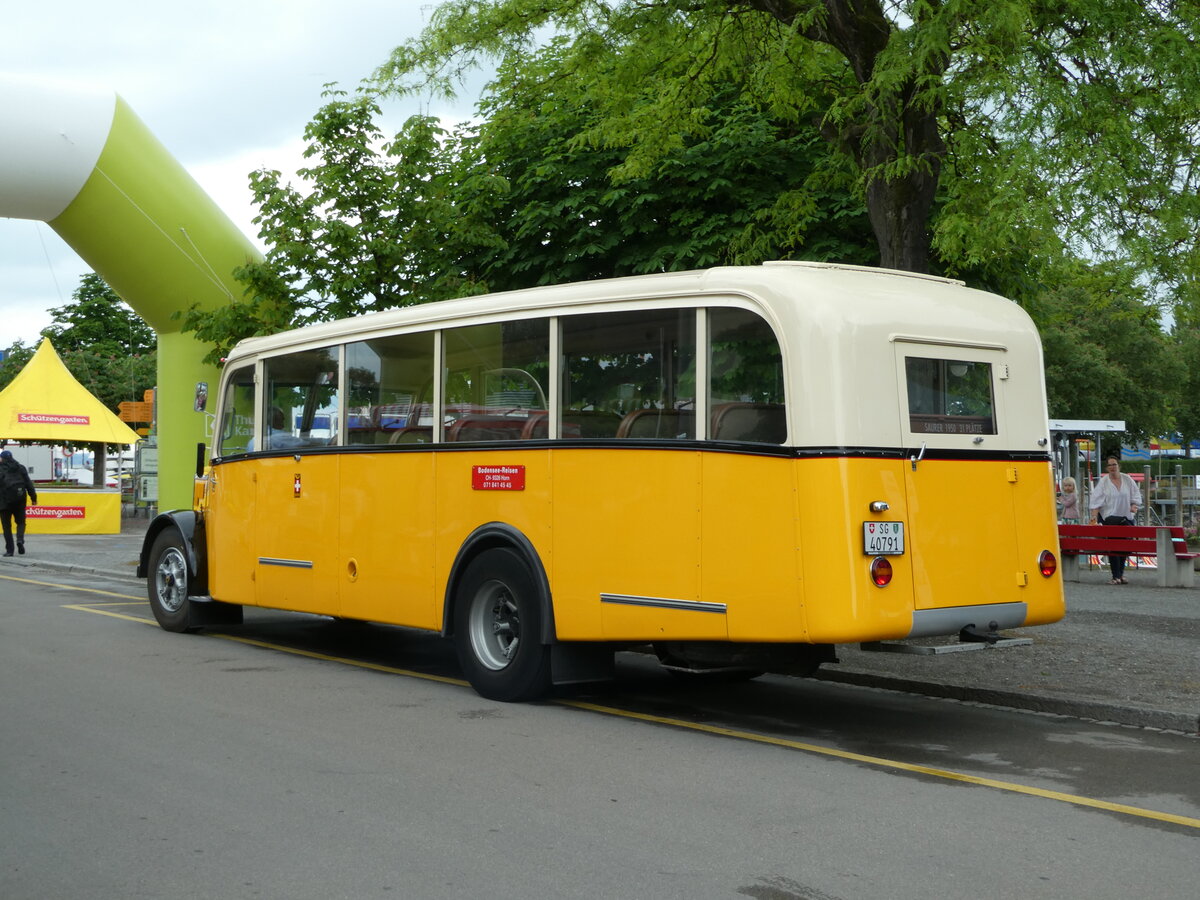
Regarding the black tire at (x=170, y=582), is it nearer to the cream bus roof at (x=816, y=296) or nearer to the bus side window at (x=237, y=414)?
the bus side window at (x=237, y=414)

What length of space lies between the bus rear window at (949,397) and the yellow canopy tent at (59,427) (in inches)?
1071

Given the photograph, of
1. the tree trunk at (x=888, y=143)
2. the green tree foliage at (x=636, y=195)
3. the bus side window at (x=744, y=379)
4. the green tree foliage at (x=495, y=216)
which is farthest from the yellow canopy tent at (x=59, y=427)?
the bus side window at (x=744, y=379)

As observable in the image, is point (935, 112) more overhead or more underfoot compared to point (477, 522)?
more overhead

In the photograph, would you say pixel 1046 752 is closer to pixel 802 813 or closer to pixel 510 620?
pixel 802 813

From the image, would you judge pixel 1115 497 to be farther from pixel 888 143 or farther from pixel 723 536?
pixel 723 536

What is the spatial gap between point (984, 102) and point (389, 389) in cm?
519

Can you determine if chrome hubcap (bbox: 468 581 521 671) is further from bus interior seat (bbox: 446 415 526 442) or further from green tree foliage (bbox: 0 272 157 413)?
green tree foliage (bbox: 0 272 157 413)

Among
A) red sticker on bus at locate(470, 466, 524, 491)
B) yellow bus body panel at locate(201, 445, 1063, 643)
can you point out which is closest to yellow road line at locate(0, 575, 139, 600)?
yellow bus body panel at locate(201, 445, 1063, 643)

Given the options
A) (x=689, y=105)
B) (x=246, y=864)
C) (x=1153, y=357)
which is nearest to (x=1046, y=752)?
(x=246, y=864)

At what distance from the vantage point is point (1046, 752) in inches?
301

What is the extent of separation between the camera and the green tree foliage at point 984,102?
10.2 metres

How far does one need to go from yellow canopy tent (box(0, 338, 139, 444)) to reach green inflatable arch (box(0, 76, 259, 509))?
1412 cm

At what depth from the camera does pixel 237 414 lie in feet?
40.9

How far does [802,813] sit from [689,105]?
9246 mm
